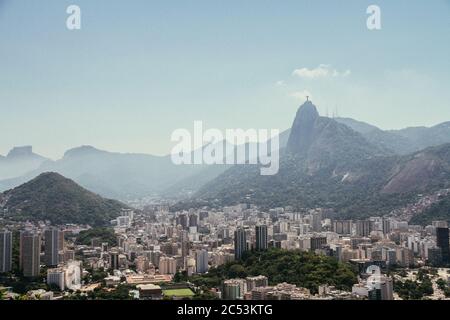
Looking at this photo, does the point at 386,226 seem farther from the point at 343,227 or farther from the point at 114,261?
the point at 114,261

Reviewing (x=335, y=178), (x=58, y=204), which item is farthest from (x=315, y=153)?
(x=58, y=204)

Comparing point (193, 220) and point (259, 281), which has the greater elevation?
point (193, 220)

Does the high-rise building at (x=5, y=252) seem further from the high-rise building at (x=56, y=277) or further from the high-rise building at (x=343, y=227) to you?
the high-rise building at (x=343, y=227)

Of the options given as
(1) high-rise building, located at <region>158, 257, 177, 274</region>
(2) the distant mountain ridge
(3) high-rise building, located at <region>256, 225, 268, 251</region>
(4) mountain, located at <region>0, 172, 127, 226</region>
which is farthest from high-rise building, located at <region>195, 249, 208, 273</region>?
(4) mountain, located at <region>0, 172, 127, 226</region>

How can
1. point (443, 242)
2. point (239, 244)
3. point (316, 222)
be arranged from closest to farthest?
point (239, 244)
point (443, 242)
point (316, 222)

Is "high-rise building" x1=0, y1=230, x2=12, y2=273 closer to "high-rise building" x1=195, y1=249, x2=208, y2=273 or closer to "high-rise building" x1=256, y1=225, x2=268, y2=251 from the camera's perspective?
"high-rise building" x1=195, y1=249, x2=208, y2=273
